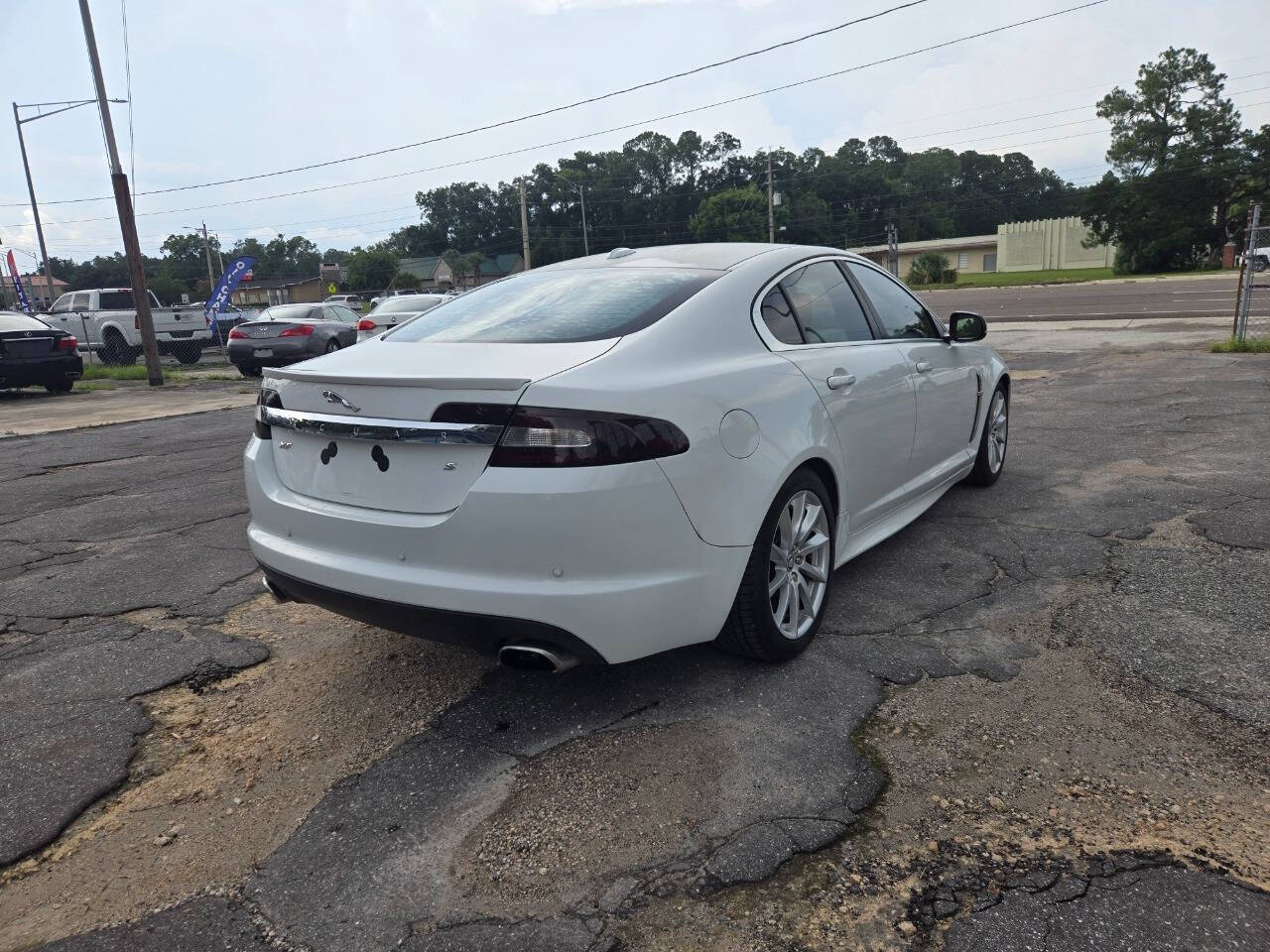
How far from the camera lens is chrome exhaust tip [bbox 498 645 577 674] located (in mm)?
2641

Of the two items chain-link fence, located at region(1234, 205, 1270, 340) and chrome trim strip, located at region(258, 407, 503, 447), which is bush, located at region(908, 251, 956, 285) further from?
chrome trim strip, located at region(258, 407, 503, 447)

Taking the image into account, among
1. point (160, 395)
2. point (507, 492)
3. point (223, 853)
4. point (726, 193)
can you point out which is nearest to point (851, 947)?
point (507, 492)

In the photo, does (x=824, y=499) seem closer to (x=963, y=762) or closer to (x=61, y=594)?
(x=963, y=762)

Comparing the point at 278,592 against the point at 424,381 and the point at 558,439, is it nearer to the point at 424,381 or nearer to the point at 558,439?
the point at 424,381

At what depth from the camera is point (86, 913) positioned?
2184 mm

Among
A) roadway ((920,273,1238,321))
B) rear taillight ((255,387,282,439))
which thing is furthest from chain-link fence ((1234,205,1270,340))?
rear taillight ((255,387,282,439))

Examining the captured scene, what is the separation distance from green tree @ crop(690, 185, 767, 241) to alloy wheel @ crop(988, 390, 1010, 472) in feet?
266

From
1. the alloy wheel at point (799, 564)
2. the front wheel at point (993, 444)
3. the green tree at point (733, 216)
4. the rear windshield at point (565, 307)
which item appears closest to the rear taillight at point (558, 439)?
the rear windshield at point (565, 307)

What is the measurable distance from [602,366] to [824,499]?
3.90ft

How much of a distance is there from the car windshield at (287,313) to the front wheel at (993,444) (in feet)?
47.6

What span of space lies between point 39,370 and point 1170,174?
6196 centimetres

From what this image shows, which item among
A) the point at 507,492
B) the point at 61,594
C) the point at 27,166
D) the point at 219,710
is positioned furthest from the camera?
the point at 27,166

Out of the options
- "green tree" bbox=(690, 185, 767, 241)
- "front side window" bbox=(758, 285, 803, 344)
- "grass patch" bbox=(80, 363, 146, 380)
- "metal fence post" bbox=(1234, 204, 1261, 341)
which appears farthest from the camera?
"green tree" bbox=(690, 185, 767, 241)

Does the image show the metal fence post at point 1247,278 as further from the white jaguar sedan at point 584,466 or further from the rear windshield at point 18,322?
the rear windshield at point 18,322
